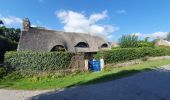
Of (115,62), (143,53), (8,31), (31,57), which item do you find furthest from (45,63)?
(8,31)

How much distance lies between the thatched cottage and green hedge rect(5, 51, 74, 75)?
26.6 ft

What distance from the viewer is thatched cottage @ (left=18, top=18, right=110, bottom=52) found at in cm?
3133

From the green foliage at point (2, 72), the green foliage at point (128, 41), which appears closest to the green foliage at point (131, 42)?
the green foliage at point (128, 41)

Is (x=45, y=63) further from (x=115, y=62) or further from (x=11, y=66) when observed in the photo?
(x=115, y=62)

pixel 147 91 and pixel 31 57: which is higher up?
pixel 31 57

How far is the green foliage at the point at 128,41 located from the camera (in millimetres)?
43406

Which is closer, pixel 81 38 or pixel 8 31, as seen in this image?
pixel 81 38

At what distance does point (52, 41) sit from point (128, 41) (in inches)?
662

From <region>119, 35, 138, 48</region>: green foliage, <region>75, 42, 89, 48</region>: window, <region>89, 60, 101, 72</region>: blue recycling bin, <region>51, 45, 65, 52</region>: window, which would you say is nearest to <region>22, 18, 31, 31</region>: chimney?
<region>51, 45, 65, 52</region>: window

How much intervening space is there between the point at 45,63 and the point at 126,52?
40.0ft

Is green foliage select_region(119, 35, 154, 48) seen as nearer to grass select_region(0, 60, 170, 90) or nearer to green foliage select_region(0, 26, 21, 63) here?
green foliage select_region(0, 26, 21, 63)

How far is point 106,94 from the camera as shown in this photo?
1152 centimetres

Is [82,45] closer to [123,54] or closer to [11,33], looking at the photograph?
[123,54]

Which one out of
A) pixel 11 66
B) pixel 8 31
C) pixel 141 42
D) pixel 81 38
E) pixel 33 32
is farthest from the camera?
pixel 8 31
